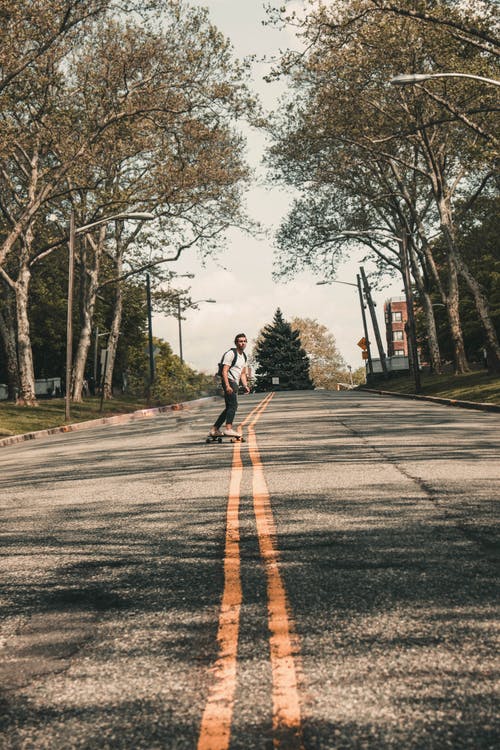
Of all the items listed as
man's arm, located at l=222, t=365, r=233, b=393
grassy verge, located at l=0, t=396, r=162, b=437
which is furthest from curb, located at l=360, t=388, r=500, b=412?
grassy verge, located at l=0, t=396, r=162, b=437

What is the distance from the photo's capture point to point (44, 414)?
3388cm

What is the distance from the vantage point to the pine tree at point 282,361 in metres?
99.2

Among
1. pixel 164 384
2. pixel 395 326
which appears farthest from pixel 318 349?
pixel 164 384

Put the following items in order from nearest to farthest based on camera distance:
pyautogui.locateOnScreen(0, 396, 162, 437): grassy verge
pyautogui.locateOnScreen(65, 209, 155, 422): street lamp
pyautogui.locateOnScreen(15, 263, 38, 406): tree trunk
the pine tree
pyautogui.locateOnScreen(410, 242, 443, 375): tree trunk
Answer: pyautogui.locateOnScreen(0, 396, 162, 437): grassy verge < pyautogui.locateOnScreen(65, 209, 155, 422): street lamp < pyautogui.locateOnScreen(15, 263, 38, 406): tree trunk < pyautogui.locateOnScreen(410, 242, 443, 375): tree trunk < the pine tree

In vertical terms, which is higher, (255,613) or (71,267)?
(71,267)

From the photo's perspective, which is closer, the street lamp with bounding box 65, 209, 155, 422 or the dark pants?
the dark pants

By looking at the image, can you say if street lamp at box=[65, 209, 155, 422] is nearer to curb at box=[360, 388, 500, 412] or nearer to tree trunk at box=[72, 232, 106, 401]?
tree trunk at box=[72, 232, 106, 401]

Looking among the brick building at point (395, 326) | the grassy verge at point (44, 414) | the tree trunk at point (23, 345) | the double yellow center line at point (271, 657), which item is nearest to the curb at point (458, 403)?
the grassy verge at point (44, 414)

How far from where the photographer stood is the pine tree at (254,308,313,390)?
99.2m

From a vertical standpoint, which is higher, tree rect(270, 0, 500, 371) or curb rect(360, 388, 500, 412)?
tree rect(270, 0, 500, 371)

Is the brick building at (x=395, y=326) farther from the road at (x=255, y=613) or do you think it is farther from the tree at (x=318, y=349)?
the road at (x=255, y=613)

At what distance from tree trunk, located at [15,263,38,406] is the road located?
2603 cm

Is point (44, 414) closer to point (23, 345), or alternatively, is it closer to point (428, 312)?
point (23, 345)

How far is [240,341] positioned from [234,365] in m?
0.64
